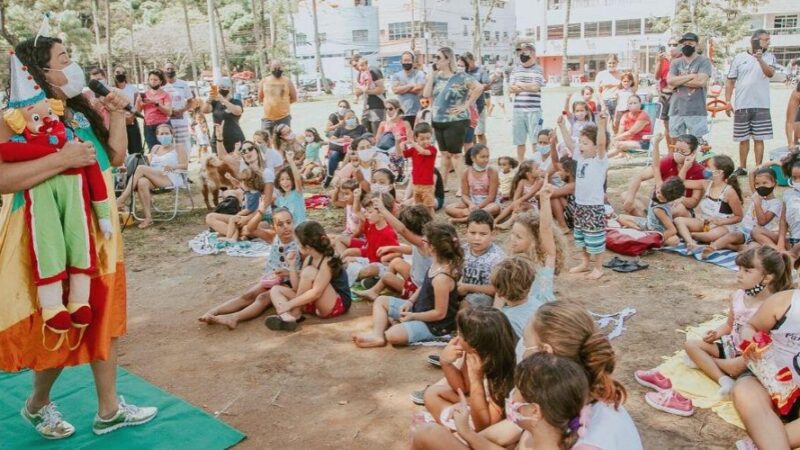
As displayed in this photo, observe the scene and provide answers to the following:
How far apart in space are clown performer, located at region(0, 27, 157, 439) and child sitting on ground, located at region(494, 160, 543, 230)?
14.6 feet

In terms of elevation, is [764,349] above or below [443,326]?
above

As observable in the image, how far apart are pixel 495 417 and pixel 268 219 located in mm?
4804

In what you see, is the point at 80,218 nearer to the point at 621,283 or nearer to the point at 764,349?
the point at 764,349

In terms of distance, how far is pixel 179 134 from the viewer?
980cm

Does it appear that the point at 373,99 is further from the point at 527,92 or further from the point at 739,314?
the point at 739,314

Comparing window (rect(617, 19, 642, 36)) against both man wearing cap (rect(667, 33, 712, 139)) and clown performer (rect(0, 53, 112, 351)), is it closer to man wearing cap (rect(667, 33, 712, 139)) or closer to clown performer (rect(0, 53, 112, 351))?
man wearing cap (rect(667, 33, 712, 139))

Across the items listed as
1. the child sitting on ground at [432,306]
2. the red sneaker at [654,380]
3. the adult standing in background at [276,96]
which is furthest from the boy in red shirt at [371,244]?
the adult standing in background at [276,96]

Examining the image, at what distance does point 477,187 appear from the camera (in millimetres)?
7250

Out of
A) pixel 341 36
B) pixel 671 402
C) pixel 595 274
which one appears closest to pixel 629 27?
pixel 341 36

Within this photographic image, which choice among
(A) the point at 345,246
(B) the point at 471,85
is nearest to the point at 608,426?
(A) the point at 345,246

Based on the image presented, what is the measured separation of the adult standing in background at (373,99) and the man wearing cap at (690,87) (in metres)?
4.43

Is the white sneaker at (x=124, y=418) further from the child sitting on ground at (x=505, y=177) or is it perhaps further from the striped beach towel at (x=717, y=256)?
the child sitting on ground at (x=505, y=177)

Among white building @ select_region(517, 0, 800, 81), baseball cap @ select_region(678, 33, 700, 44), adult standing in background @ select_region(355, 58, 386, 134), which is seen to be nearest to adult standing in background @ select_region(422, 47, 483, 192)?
adult standing in background @ select_region(355, 58, 386, 134)

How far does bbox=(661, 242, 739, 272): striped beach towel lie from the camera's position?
560 centimetres
